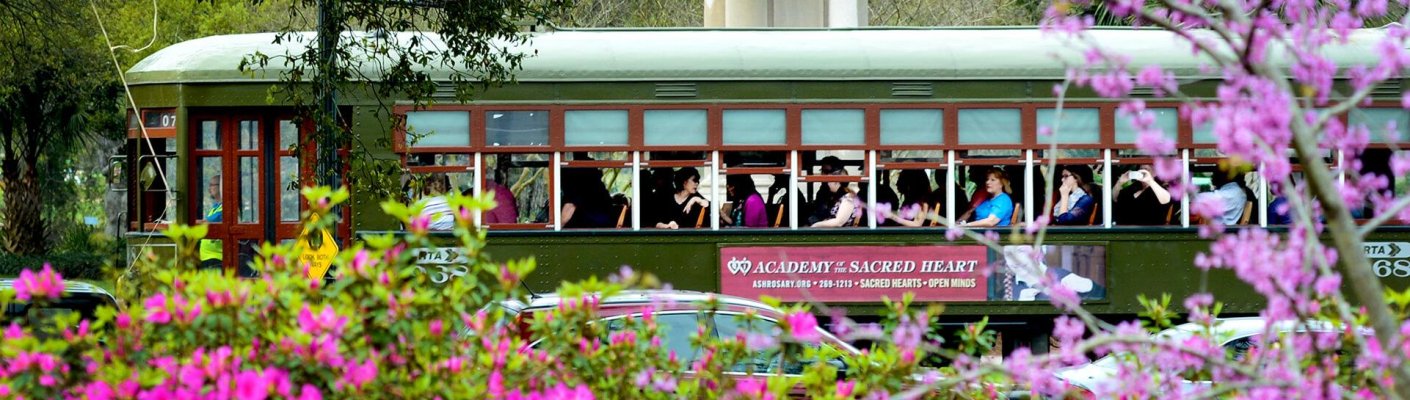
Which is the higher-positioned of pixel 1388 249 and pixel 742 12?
pixel 742 12

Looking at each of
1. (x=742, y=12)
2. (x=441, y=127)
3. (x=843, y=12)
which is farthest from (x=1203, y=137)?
(x=843, y=12)

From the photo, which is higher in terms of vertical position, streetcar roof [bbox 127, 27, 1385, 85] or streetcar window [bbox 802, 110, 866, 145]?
streetcar roof [bbox 127, 27, 1385, 85]

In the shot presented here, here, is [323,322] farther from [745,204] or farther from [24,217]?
[24,217]

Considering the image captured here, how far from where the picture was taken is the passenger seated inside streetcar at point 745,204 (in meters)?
12.1

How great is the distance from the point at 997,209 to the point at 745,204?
1.63m

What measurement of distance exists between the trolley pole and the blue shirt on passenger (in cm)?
409

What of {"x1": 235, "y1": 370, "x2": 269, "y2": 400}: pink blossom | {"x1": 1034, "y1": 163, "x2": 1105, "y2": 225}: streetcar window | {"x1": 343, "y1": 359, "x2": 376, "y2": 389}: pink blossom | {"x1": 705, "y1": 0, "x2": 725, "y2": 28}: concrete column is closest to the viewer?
{"x1": 235, "y1": 370, "x2": 269, "y2": 400}: pink blossom

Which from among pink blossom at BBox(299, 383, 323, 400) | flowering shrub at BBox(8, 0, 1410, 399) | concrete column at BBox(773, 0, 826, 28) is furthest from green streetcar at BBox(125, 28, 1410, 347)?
concrete column at BBox(773, 0, 826, 28)

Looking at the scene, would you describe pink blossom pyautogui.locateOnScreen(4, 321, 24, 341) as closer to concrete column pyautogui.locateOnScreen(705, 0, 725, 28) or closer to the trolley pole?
the trolley pole

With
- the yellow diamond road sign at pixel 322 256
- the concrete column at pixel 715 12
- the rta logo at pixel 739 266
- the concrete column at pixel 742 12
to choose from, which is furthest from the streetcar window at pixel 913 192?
the concrete column at pixel 715 12

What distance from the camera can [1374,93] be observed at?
12211 mm

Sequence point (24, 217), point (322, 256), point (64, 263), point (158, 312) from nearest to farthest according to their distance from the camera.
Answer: point (158, 312) → point (322, 256) → point (64, 263) → point (24, 217)

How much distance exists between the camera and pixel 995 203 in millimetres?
12125

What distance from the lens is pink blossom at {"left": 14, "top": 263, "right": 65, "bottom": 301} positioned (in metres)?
4.62
